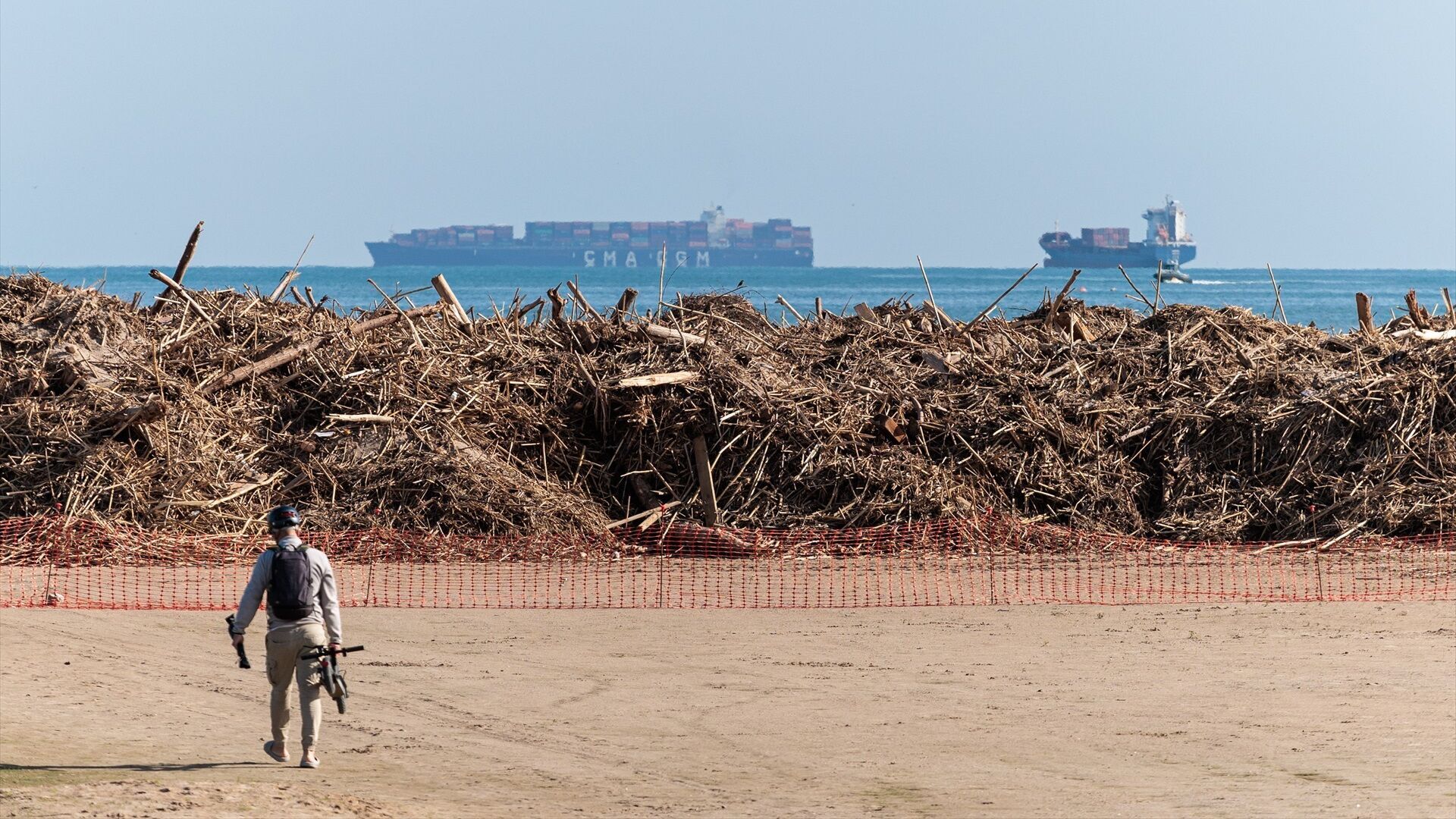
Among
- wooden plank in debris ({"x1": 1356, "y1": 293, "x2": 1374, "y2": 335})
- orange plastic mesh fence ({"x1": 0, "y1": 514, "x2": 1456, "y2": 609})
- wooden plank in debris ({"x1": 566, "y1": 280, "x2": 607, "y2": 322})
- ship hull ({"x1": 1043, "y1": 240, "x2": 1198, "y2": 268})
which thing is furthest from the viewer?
ship hull ({"x1": 1043, "y1": 240, "x2": 1198, "y2": 268})

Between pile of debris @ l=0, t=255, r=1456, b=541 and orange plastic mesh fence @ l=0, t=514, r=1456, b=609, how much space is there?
0.39 metres

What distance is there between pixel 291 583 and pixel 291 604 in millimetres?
93

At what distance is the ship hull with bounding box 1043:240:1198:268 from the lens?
16600cm

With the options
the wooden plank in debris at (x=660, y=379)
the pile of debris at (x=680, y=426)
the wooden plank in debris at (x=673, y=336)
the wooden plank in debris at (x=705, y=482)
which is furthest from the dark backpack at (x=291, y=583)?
the wooden plank in debris at (x=673, y=336)

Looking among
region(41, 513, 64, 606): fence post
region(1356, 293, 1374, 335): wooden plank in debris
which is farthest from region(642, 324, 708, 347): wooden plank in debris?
region(1356, 293, 1374, 335): wooden plank in debris

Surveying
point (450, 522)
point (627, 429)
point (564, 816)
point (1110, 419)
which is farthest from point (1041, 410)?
point (564, 816)

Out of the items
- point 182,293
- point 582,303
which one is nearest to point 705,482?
point 582,303

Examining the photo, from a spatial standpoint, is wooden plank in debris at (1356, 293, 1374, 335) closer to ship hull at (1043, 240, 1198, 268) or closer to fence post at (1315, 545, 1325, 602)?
fence post at (1315, 545, 1325, 602)

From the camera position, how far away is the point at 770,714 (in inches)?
347

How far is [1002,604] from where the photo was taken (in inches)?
483

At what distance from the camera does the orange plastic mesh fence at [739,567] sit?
12.6m

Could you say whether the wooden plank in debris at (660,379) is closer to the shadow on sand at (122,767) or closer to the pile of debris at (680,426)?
the pile of debris at (680,426)

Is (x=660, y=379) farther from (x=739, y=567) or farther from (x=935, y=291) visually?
(x=935, y=291)

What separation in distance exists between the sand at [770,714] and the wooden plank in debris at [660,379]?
181 inches
